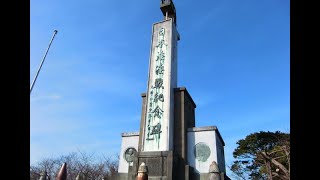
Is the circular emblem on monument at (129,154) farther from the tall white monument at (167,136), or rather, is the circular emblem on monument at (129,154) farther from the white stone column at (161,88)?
the white stone column at (161,88)

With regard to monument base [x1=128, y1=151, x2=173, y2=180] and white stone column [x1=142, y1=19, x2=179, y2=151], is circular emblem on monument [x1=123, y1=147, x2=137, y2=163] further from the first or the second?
monument base [x1=128, y1=151, x2=173, y2=180]

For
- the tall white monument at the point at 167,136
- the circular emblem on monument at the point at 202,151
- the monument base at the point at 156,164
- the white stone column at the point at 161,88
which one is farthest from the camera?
the white stone column at the point at 161,88

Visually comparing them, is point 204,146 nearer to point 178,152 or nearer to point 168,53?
point 178,152

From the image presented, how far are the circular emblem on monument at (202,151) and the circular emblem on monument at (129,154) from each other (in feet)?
10.6

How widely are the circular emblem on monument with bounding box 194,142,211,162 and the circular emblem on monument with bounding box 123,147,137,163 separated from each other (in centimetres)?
323

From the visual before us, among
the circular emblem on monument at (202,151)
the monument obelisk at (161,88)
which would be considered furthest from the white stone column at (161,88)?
the circular emblem on monument at (202,151)

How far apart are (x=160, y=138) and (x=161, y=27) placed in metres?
6.87

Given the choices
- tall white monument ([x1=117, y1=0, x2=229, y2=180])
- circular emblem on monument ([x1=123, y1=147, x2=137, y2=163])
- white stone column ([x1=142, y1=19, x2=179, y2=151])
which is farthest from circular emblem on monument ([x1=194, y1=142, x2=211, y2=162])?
circular emblem on monument ([x1=123, y1=147, x2=137, y2=163])

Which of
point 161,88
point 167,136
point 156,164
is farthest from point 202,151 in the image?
point 161,88

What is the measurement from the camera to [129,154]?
45.4 feet

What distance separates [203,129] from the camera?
1305 centimetres

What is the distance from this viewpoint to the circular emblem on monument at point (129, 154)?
1370 centimetres

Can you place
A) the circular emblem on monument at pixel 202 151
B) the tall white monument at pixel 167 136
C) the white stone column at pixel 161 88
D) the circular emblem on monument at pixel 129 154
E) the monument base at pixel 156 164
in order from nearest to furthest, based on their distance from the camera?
1. the monument base at pixel 156 164
2. the tall white monument at pixel 167 136
3. the circular emblem on monument at pixel 202 151
4. the white stone column at pixel 161 88
5. the circular emblem on monument at pixel 129 154
